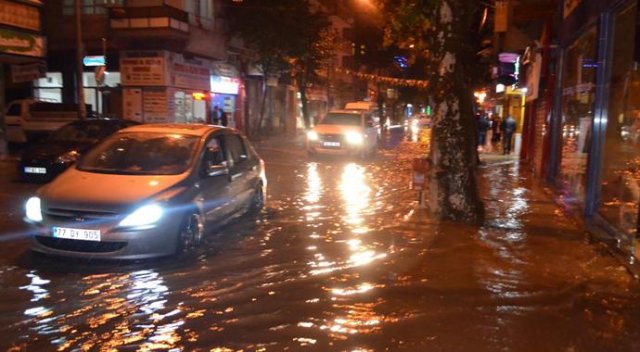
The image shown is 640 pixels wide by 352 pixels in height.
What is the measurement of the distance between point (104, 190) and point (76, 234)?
581 millimetres

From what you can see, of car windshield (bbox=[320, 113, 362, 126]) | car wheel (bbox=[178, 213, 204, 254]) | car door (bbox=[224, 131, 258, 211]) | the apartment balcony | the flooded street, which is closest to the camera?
the flooded street

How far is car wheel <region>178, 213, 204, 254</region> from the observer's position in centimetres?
711

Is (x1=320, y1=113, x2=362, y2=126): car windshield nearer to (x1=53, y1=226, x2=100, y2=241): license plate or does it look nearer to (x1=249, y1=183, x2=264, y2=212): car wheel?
(x1=249, y1=183, x2=264, y2=212): car wheel

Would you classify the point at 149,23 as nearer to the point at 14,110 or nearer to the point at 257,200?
the point at 14,110

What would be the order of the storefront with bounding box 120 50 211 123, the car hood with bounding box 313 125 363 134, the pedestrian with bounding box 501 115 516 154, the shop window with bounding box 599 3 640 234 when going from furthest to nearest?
the storefront with bounding box 120 50 211 123 → the pedestrian with bounding box 501 115 516 154 → the car hood with bounding box 313 125 363 134 → the shop window with bounding box 599 3 640 234

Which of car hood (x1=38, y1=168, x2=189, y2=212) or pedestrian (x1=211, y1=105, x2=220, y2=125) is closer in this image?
car hood (x1=38, y1=168, x2=189, y2=212)

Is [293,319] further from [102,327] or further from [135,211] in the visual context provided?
[135,211]

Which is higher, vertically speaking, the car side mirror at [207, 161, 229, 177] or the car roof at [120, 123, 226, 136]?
the car roof at [120, 123, 226, 136]

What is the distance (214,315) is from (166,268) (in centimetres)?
163

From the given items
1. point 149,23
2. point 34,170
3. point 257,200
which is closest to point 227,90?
point 149,23

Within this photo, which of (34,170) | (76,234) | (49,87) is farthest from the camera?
(49,87)

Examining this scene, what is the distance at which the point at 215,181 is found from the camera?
803cm

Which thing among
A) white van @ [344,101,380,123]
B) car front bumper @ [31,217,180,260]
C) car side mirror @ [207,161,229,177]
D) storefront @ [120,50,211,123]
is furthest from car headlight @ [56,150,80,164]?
white van @ [344,101,380,123]

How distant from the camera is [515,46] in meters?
18.2
